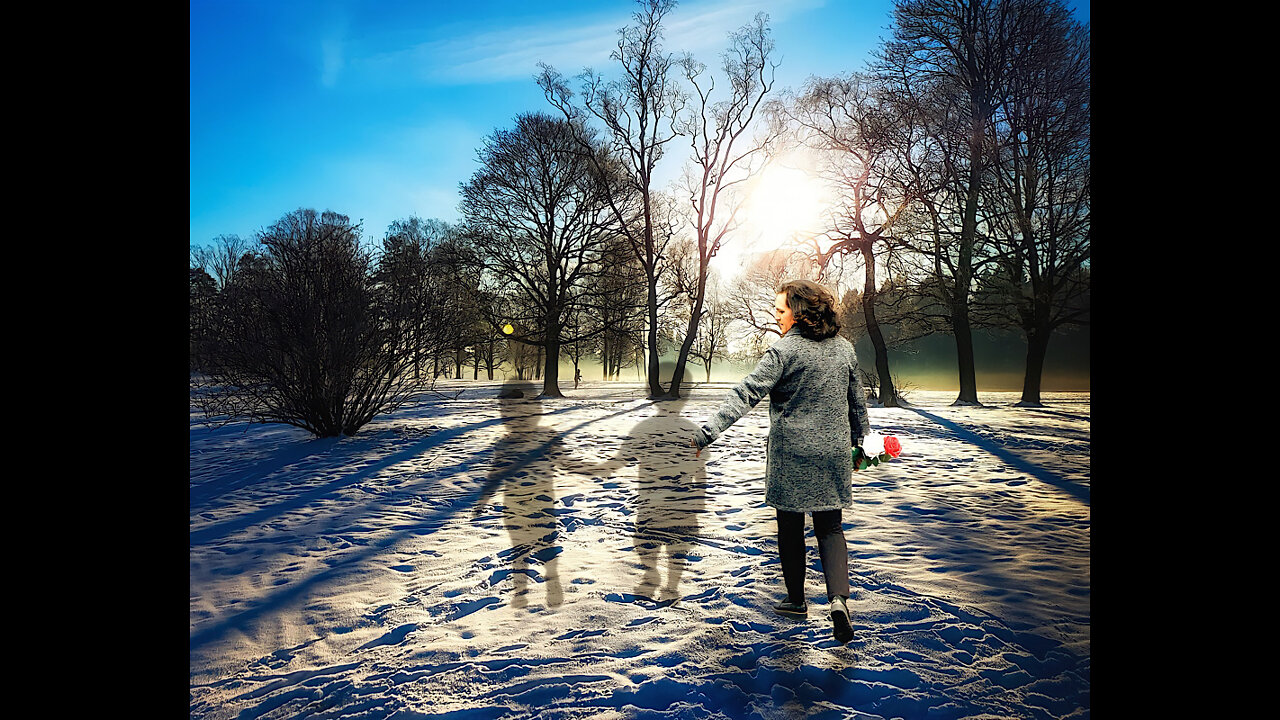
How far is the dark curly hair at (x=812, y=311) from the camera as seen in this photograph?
322 centimetres

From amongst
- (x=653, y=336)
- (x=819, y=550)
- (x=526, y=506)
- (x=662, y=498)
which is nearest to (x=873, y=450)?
(x=819, y=550)

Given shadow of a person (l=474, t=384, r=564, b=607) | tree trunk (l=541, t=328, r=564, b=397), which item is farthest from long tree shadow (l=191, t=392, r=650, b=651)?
tree trunk (l=541, t=328, r=564, b=397)

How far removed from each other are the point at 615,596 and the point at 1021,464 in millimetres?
7296

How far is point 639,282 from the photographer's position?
21734 millimetres

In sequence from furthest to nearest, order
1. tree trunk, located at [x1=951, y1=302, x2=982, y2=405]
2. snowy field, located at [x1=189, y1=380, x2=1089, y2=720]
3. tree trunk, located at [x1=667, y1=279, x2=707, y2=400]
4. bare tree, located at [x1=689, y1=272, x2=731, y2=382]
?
bare tree, located at [x1=689, y1=272, x2=731, y2=382]
tree trunk, located at [x1=667, y1=279, x2=707, y2=400]
tree trunk, located at [x1=951, y1=302, x2=982, y2=405]
snowy field, located at [x1=189, y1=380, x2=1089, y2=720]

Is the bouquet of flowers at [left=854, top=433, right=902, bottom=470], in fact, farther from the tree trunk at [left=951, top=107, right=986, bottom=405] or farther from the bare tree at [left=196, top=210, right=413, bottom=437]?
the tree trunk at [left=951, top=107, right=986, bottom=405]

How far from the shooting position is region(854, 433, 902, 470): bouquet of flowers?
3.21 metres

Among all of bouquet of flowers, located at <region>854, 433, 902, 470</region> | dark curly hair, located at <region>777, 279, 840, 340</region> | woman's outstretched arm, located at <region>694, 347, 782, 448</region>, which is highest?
dark curly hair, located at <region>777, 279, 840, 340</region>

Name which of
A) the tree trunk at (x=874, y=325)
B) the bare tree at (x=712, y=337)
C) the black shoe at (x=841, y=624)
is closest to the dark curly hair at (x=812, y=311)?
the black shoe at (x=841, y=624)

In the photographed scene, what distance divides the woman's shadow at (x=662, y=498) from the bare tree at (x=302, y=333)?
478 cm

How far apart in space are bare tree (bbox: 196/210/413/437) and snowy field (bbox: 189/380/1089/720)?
207cm

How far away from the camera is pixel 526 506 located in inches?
235
